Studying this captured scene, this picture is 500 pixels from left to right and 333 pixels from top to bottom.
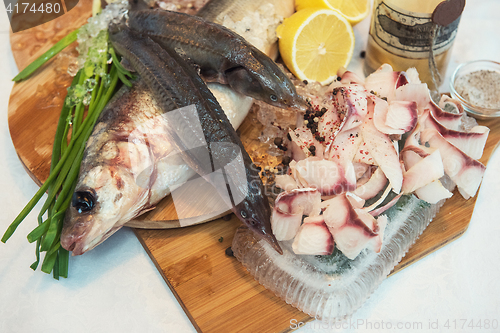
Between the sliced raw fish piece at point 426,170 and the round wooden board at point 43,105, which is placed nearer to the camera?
the sliced raw fish piece at point 426,170

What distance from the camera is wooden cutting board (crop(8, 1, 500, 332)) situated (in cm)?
136

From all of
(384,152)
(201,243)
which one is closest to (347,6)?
(384,152)

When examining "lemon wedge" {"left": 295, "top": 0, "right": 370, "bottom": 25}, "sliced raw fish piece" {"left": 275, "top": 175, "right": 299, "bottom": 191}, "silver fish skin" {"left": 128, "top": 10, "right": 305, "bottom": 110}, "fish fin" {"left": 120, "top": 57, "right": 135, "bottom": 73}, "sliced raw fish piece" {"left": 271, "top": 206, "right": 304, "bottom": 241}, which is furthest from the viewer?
"lemon wedge" {"left": 295, "top": 0, "right": 370, "bottom": 25}

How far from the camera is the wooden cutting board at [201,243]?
136cm

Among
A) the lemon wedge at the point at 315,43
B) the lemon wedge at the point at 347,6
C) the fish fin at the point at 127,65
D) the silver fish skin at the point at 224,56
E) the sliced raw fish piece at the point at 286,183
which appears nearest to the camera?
the sliced raw fish piece at the point at 286,183

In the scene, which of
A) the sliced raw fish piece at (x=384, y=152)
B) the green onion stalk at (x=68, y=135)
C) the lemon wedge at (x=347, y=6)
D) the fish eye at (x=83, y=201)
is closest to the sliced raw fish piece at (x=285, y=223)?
the sliced raw fish piece at (x=384, y=152)

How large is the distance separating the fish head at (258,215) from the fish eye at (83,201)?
1.60 ft

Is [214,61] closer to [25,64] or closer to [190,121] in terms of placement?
[190,121]

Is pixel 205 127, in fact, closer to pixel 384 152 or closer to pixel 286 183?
pixel 286 183

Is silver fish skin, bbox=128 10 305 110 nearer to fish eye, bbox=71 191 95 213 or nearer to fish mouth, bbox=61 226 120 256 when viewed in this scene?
fish eye, bbox=71 191 95 213

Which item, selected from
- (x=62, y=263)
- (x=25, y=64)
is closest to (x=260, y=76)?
(x=62, y=263)

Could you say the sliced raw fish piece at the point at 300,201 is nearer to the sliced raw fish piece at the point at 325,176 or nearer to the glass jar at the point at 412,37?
the sliced raw fish piece at the point at 325,176

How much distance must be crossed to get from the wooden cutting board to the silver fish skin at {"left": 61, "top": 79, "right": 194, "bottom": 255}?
12cm

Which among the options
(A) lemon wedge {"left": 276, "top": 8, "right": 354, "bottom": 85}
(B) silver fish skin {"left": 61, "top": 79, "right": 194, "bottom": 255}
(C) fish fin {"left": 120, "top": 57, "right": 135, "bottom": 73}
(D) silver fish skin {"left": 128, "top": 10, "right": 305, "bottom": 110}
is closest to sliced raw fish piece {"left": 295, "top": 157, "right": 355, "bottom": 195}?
(D) silver fish skin {"left": 128, "top": 10, "right": 305, "bottom": 110}
